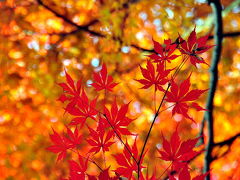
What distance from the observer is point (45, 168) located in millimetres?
3035

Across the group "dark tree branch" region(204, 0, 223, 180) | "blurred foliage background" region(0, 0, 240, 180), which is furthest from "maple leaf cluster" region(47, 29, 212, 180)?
"blurred foliage background" region(0, 0, 240, 180)

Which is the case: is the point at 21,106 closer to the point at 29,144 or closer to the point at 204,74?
the point at 29,144

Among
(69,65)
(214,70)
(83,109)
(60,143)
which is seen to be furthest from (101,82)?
(69,65)

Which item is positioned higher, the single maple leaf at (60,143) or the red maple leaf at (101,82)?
the red maple leaf at (101,82)

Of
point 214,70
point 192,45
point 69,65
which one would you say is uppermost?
point 192,45

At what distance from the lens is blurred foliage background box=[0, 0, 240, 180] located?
203 centimetres

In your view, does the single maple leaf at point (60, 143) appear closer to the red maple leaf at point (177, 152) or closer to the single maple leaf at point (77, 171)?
the single maple leaf at point (77, 171)

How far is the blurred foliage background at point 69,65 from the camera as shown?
2031mm

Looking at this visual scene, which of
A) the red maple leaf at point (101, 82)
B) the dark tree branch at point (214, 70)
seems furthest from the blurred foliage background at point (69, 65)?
the red maple leaf at point (101, 82)

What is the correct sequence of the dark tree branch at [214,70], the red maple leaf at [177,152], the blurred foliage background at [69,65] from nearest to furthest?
the red maple leaf at [177,152]
the dark tree branch at [214,70]
the blurred foliage background at [69,65]

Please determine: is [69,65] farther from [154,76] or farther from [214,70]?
[154,76]

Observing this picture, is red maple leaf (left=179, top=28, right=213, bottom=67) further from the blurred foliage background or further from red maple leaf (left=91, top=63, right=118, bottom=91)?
the blurred foliage background

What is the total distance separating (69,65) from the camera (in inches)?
83.5

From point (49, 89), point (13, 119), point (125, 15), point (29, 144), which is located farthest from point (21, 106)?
point (125, 15)
